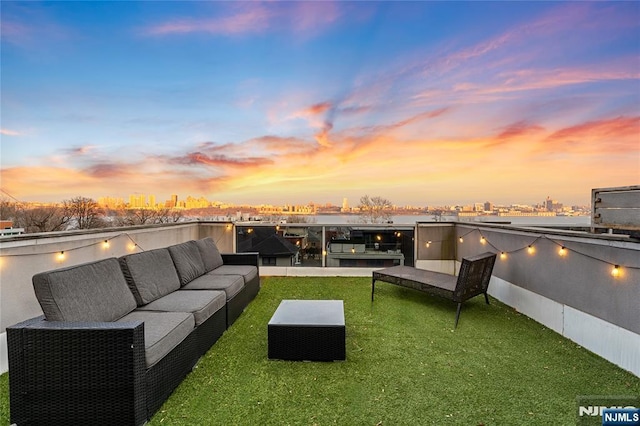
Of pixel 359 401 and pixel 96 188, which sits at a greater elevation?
pixel 96 188

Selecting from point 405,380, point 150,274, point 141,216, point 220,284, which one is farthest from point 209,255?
point 141,216

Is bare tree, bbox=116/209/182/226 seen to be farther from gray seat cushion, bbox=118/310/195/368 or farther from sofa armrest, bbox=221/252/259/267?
gray seat cushion, bbox=118/310/195/368

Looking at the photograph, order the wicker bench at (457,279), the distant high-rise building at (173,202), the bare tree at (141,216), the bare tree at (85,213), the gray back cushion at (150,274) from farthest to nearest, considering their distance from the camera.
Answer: the bare tree at (85,213) → the bare tree at (141,216) → the distant high-rise building at (173,202) → the wicker bench at (457,279) → the gray back cushion at (150,274)

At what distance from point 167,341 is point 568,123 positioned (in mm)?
8491

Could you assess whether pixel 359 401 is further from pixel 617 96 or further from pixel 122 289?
pixel 617 96

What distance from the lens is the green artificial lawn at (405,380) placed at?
211 centimetres

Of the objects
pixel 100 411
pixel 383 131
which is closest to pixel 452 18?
pixel 383 131

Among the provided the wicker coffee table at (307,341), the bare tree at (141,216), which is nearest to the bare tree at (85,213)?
the bare tree at (141,216)

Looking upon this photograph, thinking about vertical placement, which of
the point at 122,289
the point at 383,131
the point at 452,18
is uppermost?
the point at 452,18

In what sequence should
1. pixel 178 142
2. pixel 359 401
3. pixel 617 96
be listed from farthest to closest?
pixel 178 142
pixel 617 96
pixel 359 401

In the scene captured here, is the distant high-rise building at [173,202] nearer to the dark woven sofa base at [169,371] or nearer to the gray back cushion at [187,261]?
the gray back cushion at [187,261]

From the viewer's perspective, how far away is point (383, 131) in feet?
27.3
